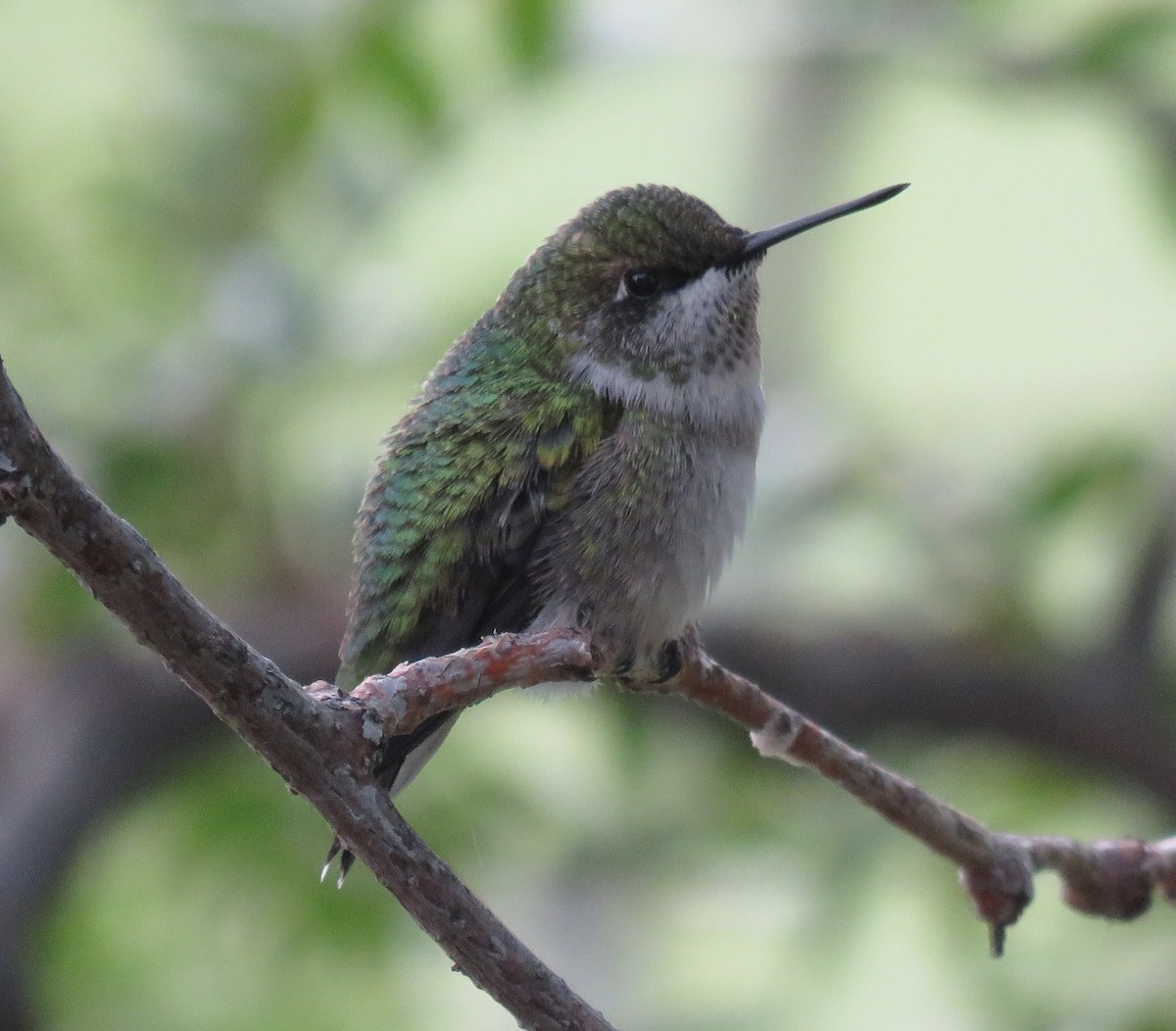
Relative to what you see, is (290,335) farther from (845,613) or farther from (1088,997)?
(1088,997)

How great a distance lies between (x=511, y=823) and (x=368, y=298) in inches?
63.5

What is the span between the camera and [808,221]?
8.87ft

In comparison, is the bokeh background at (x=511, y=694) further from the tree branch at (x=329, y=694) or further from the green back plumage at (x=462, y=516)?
the tree branch at (x=329, y=694)

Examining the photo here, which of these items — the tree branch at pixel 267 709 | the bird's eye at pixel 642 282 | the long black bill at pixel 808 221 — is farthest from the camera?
the bird's eye at pixel 642 282

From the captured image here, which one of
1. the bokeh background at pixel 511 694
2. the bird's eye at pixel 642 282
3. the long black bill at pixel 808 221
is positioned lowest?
the bokeh background at pixel 511 694

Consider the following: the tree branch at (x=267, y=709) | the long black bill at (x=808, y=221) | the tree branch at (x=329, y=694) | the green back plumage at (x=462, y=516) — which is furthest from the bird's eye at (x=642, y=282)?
the tree branch at (x=267, y=709)

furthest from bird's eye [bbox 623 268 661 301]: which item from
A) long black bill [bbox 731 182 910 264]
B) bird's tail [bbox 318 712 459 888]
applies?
bird's tail [bbox 318 712 459 888]

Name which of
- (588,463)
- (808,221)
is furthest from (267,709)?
(808,221)

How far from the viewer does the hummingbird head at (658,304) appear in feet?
9.21

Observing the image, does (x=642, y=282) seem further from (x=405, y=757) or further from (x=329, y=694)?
(x=329, y=694)

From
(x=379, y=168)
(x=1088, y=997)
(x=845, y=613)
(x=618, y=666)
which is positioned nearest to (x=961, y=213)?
(x=845, y=613)

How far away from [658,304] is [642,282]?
58 mm

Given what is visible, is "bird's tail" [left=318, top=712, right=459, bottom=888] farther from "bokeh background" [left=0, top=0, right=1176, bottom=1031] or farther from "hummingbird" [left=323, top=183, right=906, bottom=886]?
"bokeh background" [left=0, top=0, right=1176, bottom=1031]

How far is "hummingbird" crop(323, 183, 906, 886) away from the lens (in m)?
2.56
